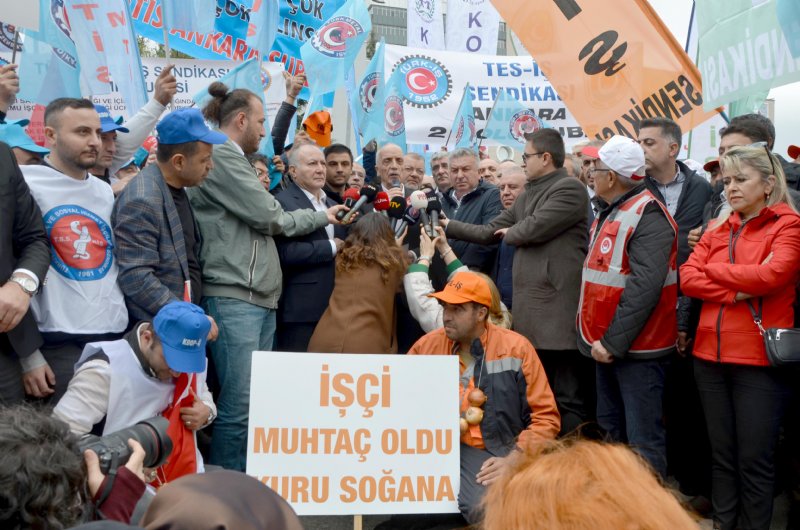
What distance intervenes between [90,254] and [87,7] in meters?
3.05

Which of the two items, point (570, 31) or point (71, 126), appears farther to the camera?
point (570, 31)

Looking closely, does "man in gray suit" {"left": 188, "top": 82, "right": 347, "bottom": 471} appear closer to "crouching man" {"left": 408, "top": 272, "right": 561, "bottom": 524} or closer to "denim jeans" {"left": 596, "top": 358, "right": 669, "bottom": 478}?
"crouching man" {"left": 408, "top": 272, "right": 561, "bottom": 524}

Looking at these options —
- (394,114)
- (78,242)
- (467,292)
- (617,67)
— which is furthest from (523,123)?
(78,242)

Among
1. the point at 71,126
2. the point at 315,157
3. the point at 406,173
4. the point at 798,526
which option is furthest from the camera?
the point at 406,173

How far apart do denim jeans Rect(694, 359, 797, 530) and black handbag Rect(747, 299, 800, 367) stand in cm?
16

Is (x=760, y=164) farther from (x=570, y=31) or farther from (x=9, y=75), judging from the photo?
(x=9, y=75)

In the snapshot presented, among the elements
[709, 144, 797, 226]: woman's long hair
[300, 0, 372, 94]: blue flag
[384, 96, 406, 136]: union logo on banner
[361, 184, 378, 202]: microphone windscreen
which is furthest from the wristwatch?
[384, 96, 406, 136]: union logo on banner

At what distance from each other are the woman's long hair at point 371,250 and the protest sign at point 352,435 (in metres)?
1.09

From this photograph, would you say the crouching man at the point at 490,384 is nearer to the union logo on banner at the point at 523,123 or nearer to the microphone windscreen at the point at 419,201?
the microphone windscreen at the point at 419,201

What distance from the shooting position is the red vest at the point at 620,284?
4.67 metres

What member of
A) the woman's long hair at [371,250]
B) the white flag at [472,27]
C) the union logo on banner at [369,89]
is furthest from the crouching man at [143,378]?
the white flag at [472,27]

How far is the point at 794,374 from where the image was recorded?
423 cm

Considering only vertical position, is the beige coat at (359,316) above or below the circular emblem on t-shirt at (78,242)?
below

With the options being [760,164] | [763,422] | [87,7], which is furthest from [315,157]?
[763,422]
